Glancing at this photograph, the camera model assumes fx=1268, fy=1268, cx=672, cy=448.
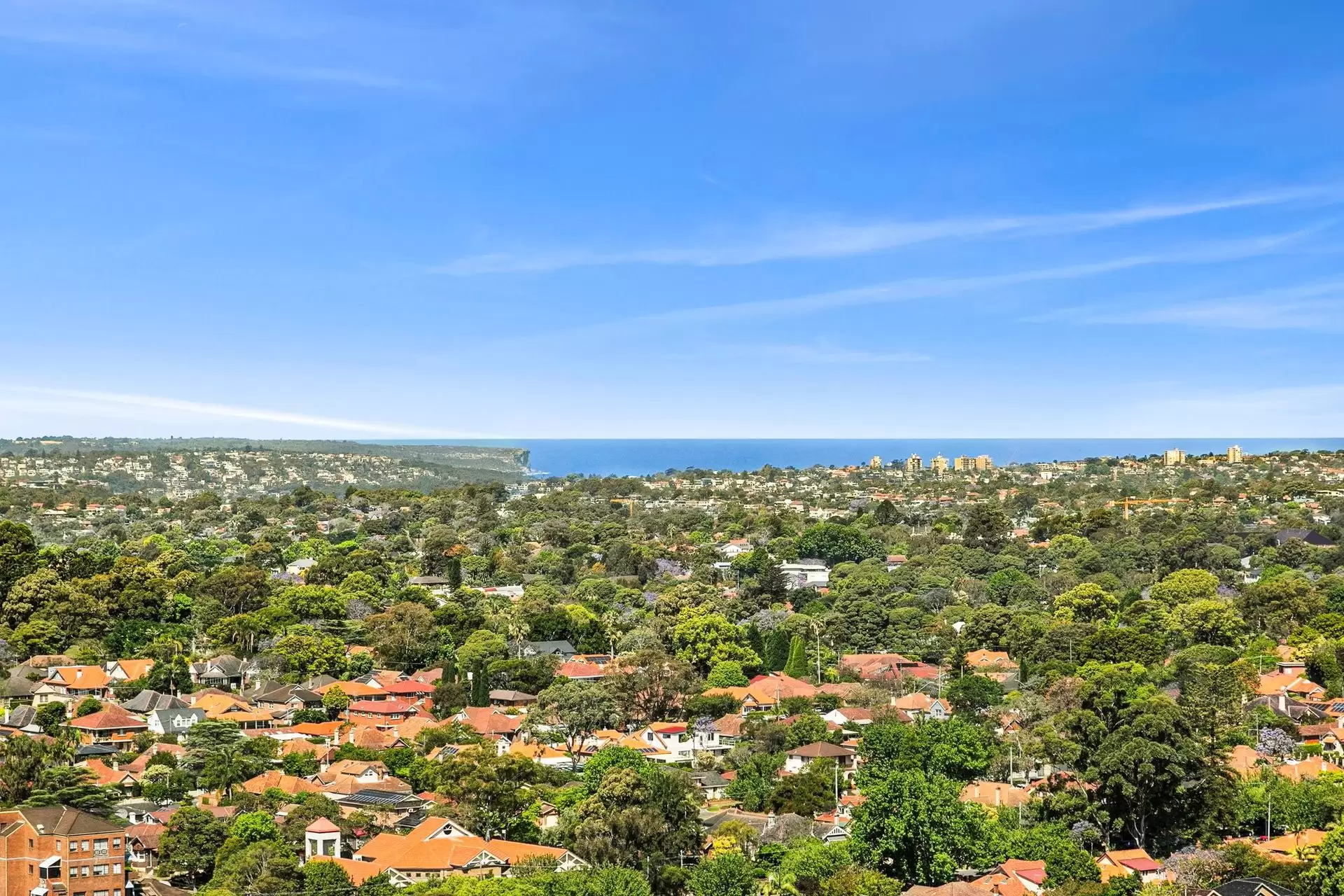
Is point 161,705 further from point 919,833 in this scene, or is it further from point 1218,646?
point 1218,646

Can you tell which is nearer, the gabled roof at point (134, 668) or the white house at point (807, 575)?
the gabled roof at point (134, 668)

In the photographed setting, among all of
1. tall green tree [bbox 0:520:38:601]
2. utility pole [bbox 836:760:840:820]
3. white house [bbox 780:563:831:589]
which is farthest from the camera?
white house [bbox 780:563:831:589]

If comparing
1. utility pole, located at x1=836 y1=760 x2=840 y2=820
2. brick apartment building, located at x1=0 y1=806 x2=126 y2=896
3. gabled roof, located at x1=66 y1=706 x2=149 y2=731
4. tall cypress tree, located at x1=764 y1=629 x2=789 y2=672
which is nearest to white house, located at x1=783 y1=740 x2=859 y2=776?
utility pole, located at x1=836 y1=760 x2=840 y2=820

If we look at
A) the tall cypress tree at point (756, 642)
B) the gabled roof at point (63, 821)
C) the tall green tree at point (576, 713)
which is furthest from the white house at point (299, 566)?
the gabled roof at point (63, 821)

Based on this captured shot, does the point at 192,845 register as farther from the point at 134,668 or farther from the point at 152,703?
the point at 134,668

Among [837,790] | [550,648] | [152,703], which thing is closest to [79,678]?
[152,703]

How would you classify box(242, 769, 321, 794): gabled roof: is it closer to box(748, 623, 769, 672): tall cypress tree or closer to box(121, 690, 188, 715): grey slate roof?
box(121, 690, 188, 715): grey slate roof

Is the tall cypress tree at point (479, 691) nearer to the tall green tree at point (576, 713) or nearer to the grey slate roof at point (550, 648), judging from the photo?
the tall green tree at point (576, 713)
